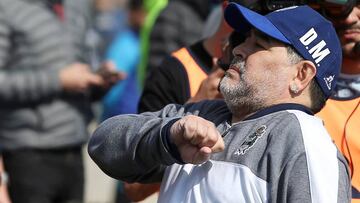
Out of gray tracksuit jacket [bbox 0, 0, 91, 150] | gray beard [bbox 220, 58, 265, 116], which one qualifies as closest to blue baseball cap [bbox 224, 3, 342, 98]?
gray beard [bbox 220, 58, 265, 116]

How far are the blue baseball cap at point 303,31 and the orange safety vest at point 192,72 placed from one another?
0.84 m

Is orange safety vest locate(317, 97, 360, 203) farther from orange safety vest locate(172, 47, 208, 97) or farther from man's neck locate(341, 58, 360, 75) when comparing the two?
orange safety vest locate(172, 47, 208, 97)

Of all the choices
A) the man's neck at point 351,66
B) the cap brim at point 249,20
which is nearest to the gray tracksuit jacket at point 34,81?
the man's neck at point 351,66

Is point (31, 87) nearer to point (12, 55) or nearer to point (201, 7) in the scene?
point (12, 55)

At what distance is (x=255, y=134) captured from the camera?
10.6ft

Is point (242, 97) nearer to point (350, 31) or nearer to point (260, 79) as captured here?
point (260, 79)

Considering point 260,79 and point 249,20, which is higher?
point 249,20

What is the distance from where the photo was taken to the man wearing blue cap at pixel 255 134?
10.1 feet

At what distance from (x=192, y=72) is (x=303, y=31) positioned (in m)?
1.00

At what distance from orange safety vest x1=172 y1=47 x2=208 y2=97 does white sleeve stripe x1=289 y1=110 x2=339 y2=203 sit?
110 centimetres

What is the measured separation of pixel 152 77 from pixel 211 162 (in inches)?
47.9

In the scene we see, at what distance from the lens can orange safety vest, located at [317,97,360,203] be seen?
3.64m

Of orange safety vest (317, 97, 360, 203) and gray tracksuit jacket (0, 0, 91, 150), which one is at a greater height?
orange safety vest (317, 97, 360, 203)

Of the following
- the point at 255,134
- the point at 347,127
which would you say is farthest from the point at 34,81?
the point at 255,134
